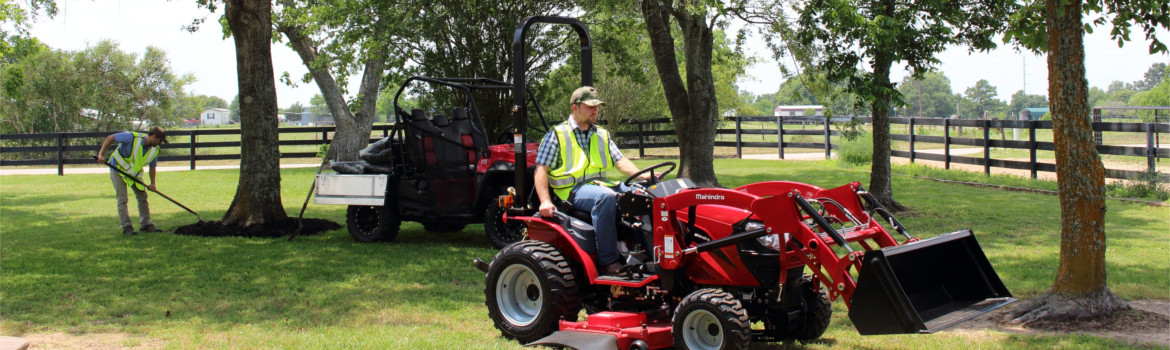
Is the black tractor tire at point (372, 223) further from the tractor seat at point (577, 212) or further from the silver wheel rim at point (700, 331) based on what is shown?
the silver wheel rim at point (700, 331)

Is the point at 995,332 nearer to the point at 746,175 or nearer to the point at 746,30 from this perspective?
the point at 746,30

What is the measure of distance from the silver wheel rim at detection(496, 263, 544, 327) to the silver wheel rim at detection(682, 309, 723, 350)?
1.28 m

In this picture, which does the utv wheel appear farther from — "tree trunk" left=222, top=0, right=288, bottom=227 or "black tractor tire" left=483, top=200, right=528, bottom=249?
"tree trunk" left=222, top=0, right=288, bottom=227

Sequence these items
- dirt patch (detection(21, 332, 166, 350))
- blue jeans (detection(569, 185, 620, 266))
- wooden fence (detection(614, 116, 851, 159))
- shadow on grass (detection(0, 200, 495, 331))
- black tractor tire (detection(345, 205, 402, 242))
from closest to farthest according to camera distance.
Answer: blue jeans (detection(569, 185, 620, 266)) → dirt patch (detection(21, 332, 166, 350)) → shadow on grass (detection(0, 200, 495, 331)) → black tractor tire (detection(345, 205, 402, 242)) → wooden fence (detection(614, 116, 851, 159))

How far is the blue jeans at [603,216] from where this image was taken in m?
5.64

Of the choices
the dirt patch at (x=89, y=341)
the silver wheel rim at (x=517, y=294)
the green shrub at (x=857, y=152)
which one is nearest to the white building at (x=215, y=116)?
the green shrub at (x=857, y=152)

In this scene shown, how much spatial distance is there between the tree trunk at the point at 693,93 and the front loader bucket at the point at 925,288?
1041cm

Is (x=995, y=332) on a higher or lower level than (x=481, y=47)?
lower

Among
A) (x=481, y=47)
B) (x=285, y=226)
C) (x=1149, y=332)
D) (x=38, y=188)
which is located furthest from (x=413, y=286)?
(x=38, y=188)

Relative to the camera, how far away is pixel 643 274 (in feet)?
18.5

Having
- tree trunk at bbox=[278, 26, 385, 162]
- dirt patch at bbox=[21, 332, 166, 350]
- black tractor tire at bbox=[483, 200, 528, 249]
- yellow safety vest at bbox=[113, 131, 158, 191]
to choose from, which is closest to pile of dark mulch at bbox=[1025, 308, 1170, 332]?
black tractor tire at bbox=[483, 200, 528, 249]

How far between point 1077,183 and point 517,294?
3973 mm

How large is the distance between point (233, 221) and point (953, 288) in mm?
9549

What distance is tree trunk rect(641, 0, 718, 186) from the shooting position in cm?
1562
